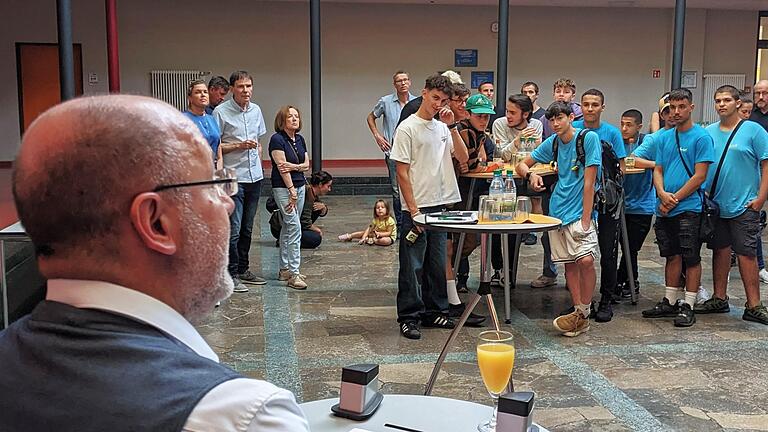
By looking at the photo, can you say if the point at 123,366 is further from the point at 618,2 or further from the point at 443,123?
the point at 618,2

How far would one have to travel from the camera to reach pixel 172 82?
528 inches

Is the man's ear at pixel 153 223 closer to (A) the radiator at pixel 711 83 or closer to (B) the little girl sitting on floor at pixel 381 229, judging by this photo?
(B) the little girl sitting on floor at pixel 381 229

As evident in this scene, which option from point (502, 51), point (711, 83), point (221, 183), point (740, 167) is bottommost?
point (740, 167)

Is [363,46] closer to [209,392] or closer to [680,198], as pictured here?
[680,198]

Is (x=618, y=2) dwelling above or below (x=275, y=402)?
above

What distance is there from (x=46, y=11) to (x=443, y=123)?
422 inches

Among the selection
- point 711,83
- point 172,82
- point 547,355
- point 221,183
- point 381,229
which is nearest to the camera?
point 221,183

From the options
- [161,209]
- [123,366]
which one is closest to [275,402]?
[123,366]

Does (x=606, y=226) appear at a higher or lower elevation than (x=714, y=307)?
higher

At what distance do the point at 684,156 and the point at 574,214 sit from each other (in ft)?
2.82

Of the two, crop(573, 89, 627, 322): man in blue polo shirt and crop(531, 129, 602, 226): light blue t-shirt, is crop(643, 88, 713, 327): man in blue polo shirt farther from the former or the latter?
crop(531, 129, 602, 226): light blue t-shirt

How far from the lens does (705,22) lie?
15.0 m

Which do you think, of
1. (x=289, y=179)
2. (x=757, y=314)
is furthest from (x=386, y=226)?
(x=757, y=314)

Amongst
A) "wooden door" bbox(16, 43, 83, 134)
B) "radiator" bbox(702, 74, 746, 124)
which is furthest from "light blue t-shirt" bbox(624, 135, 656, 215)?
"radiator" bbox(702, 74, 746, 124)
